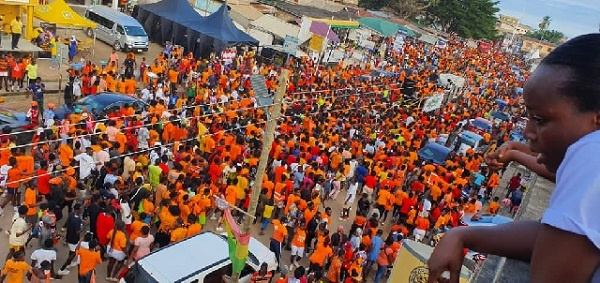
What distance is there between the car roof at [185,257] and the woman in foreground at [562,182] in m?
5.68

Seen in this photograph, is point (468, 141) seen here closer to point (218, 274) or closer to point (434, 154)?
point (434, 154)

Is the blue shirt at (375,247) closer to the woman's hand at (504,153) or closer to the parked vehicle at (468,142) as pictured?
the woman's hand at (504,153)

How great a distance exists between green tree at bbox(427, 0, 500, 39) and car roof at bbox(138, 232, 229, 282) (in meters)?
55.7

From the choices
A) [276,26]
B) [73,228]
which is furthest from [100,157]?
[276,26]

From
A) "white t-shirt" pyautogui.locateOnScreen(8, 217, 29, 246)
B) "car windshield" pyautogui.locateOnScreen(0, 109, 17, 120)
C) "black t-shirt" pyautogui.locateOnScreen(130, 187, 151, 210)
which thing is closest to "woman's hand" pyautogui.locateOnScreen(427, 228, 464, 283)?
"white t-shirt" pyautogui.locateOnScreen(8, 217, 29, 246)

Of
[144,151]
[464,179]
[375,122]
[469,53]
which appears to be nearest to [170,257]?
[144,151]

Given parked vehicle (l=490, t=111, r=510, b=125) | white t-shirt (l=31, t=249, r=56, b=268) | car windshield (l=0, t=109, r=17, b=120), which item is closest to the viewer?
white t-shirt (l=31, t=249, r=56, b=268)

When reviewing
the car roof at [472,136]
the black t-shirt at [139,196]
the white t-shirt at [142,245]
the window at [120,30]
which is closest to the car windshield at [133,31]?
the window at [120,30]

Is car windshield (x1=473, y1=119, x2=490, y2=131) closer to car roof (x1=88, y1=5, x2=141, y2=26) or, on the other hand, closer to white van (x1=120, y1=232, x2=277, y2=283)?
white van (x1=120, y1=232, x2=277, y2=283)

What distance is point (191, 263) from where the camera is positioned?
6.97 metres

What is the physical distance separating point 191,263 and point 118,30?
58.3 ft

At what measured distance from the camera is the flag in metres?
6.08

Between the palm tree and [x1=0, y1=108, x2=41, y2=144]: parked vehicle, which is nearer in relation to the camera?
[x1=0, y1=108, x2=41, y2=144]: parked vehicle

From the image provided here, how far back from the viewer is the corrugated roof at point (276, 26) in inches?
1035
